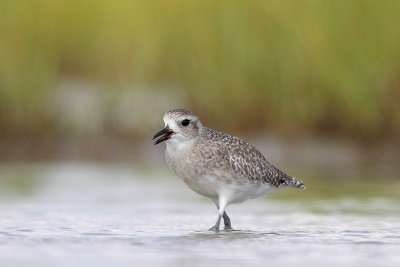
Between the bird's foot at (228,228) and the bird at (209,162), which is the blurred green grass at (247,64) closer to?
the bird at (209,162)

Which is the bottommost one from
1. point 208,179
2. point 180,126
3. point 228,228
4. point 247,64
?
point 228,228

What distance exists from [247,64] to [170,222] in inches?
208

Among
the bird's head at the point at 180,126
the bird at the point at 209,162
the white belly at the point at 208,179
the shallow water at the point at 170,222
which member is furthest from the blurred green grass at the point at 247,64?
the bird's head at the point at 180,126

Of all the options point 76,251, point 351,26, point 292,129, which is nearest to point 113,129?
point 292,129

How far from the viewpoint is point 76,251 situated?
7.06m

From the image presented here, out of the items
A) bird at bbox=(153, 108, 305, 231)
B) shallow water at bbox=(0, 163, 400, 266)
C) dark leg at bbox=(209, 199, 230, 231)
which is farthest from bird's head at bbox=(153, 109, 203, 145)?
shallow water at bbox=(0, 163, 400, 266)

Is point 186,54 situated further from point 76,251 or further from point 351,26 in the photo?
point 76,251

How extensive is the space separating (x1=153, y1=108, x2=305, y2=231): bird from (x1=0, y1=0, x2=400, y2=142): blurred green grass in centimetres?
486

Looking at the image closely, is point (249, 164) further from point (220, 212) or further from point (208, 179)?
point (220, 212)

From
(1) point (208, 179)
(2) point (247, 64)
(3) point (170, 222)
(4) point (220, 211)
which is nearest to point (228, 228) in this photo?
(4) point (220, 211)

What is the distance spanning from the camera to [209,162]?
8531 mm

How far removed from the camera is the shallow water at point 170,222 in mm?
6859

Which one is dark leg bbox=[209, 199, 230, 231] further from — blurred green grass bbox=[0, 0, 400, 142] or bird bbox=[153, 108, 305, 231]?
blurred green grass bbox=[0, 0, 400, 142]

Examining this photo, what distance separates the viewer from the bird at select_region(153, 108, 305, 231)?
8.47 m
